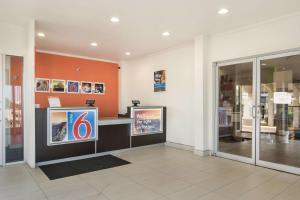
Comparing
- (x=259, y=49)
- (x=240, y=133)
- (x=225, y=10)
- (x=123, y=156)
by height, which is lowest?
(x=123, y=156)

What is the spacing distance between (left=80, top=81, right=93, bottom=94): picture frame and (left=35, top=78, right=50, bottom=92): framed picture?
3.57ft

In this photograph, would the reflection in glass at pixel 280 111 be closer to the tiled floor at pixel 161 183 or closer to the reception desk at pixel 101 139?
the tiled floor at pixel 161 183

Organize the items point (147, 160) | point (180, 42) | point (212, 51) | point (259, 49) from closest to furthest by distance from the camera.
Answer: point (259, 49), point (147, 160), point (212, 51), point (180, 42)

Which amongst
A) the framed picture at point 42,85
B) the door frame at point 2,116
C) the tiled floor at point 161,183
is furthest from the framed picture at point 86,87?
the tiled floor at point 161,183

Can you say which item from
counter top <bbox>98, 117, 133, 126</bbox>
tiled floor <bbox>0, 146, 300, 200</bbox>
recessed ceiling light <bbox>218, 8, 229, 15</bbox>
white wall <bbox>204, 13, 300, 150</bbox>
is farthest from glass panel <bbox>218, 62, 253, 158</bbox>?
counter top <bbox>98, 117, 133, 126</bbox>

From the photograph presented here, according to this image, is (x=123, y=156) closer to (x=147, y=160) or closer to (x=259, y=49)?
(x=147, y=160)

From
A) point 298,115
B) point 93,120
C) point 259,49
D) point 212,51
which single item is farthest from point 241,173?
point 93,120

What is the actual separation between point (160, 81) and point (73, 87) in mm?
2975

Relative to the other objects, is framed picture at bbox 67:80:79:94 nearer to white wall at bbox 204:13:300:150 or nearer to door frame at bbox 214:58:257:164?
white wall at bbox 204:13:300:150

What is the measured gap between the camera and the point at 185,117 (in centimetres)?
607

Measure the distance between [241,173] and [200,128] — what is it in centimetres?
154

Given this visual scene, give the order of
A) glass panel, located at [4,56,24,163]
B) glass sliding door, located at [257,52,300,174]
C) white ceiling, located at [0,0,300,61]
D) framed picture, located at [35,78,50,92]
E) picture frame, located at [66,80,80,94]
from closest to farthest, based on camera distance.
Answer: white ceiling, located at [0,0,300,61] < glass sliding door, located at [257,52,300,174] < glass panel, located at [4,56,24,163] < framed picture, located at [35,78,50,92] < picture frame, located at [66,80,80,94]

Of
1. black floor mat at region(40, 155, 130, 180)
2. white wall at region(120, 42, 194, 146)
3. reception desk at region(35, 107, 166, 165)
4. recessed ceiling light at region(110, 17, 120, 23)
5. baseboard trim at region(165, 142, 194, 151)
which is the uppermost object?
recessed ceiling light at region(110, 17, 120, 23)

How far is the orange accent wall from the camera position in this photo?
21.3 ft
